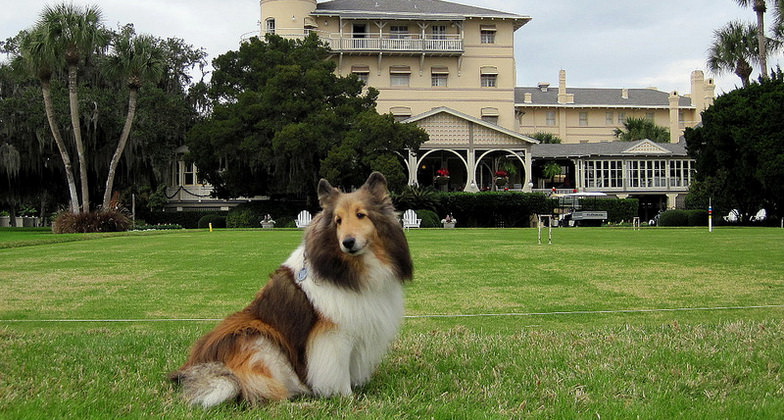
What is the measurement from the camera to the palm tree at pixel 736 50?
145 feet

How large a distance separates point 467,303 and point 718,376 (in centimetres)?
502

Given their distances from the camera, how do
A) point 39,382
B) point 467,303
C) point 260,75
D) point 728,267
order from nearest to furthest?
point 39,382 < point 467,303 < point 728,267 < point 260,75

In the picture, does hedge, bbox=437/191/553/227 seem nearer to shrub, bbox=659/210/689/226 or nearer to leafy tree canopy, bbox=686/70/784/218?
shrub, bbox=659/210/689/226

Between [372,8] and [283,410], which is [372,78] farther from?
[283,410]

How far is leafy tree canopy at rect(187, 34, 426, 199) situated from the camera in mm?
38344

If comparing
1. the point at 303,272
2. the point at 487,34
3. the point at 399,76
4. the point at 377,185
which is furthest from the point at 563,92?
the point at 303,272

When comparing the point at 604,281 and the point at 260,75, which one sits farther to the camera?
the point at 260,75

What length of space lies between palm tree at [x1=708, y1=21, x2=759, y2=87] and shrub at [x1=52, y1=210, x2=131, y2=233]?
36818 mm

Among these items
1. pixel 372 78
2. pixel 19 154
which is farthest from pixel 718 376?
pixel 372 78

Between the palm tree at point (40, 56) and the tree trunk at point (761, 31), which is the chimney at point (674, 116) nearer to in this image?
the tree trunk at point (761, 31)

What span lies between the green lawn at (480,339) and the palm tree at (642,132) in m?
56.1

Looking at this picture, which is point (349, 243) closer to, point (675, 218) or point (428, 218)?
point (428, 218)

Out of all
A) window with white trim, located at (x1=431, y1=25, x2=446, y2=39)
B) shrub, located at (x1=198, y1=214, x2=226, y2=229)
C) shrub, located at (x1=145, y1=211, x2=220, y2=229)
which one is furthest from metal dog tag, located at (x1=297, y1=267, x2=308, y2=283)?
window with white trim, located at (x1=431, y1=25, x2=446, y2=39)

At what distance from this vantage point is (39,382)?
191 inches
